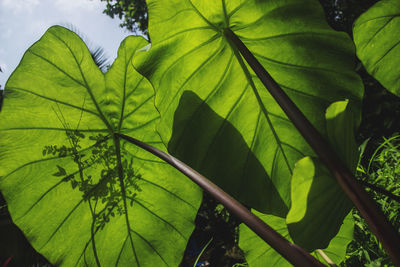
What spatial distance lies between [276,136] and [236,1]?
0.43 m

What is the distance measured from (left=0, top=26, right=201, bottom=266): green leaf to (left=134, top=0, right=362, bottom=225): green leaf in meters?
0.27

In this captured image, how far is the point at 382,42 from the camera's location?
110 centimetres

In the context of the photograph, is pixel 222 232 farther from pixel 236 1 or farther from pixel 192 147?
pixel 236 1

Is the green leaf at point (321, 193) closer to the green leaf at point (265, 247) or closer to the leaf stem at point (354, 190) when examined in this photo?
the leaf stem at point (354, 190)

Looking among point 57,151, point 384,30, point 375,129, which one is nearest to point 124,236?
point 57,151

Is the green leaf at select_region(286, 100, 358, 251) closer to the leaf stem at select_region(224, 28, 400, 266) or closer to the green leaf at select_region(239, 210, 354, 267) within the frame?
the leaf stem at select_region(224, 28, 400, 266)

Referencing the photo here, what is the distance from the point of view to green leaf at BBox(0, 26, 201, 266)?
986 mm

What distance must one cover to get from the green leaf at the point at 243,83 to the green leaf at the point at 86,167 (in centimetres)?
27

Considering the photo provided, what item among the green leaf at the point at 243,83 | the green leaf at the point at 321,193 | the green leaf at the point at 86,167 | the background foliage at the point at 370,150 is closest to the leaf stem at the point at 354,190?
the green leaf at the point at 321,193

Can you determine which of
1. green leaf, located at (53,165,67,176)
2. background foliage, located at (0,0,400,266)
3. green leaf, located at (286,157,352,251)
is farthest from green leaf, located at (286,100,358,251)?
background foliage, located at (0,0,400,266)

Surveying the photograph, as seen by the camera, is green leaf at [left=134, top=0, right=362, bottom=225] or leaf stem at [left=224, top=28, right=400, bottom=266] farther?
green leaf at [left=134, top=0, right=362, bottom=225]

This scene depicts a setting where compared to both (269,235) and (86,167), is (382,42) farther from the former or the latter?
(86,167)

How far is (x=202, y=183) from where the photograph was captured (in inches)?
25.2

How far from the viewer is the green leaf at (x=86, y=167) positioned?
986mm
